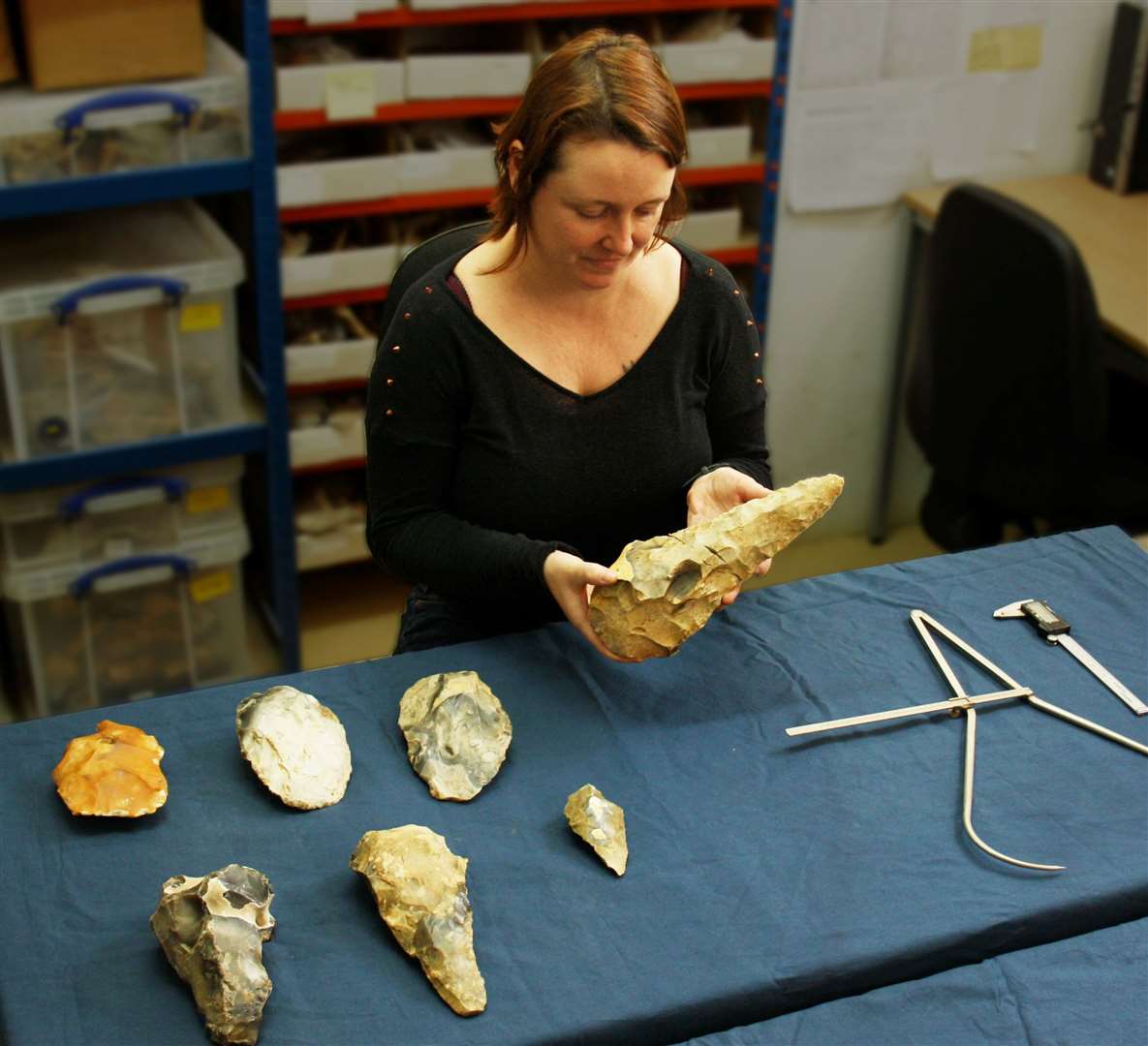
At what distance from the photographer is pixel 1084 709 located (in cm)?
159

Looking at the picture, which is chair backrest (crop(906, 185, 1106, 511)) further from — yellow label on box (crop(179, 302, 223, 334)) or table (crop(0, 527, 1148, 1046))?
yellow label on box (crop(179, 302, 223, 334))

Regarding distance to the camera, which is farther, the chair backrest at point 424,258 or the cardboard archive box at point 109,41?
the cardboard archive box at point 109,41

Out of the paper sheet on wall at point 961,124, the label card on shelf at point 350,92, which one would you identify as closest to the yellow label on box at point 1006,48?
the paper sheet on wall at point 961,124

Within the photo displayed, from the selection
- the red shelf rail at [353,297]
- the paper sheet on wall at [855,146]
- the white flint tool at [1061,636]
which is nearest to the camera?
the white flint tool at [1061,636]

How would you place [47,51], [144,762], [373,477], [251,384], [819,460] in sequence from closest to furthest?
[144,762] < [373,477] < [47,51] < [251,384] < [819,460]

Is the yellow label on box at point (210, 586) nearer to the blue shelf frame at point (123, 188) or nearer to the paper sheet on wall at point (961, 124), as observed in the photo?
the blue shelf frame at point (123, 188)

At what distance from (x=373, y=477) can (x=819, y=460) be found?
199cm

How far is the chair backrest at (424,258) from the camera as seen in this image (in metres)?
1.85

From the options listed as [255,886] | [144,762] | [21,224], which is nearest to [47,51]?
[21,224]

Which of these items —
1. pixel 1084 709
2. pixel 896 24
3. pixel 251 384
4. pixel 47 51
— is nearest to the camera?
pixel 1084 709

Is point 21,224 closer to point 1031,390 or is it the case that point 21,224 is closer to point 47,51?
point 47,51

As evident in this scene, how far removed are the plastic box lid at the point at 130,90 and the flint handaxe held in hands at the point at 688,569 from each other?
1.34 meters

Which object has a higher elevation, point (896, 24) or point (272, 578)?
point (896, 24)

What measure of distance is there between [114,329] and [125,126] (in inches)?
14.2
